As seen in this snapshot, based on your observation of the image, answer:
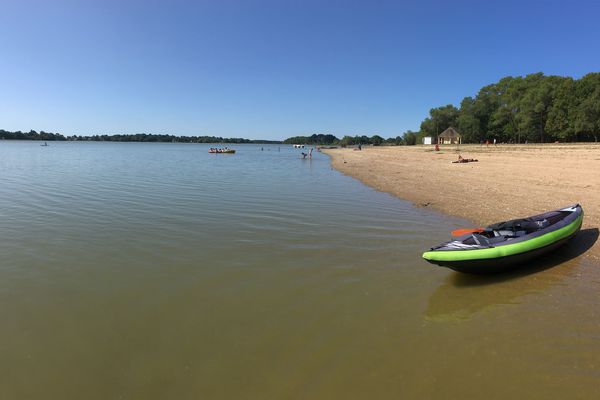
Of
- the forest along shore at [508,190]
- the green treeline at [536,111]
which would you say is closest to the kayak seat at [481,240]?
the forest along shore at [508,190]

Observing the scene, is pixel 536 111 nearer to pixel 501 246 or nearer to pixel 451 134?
pixel 451 134

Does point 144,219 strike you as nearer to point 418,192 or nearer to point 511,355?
point 511,355

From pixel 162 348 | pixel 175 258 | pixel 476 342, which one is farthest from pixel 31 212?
pixel 476 342

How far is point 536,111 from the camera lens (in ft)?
210

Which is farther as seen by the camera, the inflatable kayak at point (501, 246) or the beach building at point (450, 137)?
the beach building at point (450, 137)

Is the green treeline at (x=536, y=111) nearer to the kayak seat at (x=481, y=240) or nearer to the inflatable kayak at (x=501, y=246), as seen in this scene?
the inflatable kayak at (x=501, y=246)

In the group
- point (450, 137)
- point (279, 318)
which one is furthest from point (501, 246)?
point (450, 137)

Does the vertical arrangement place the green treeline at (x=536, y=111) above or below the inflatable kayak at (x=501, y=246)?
above

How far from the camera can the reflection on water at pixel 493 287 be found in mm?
6555

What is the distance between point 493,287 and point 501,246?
0.88 m

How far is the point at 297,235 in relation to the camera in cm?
1127

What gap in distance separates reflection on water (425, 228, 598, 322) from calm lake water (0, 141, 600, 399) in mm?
45

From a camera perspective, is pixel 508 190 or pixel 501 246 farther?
pixel 508 190

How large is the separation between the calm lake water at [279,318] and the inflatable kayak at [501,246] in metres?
0.46
